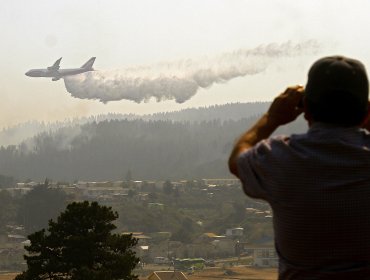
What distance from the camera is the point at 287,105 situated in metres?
4.08

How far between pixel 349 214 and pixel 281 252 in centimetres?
35

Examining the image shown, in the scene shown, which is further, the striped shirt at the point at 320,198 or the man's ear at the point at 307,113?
the man's ear at the point at 307,113

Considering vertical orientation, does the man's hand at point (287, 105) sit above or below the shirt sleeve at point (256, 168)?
above

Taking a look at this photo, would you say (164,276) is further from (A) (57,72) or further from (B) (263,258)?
(A) (57,72)

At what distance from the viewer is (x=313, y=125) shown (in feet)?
13.0

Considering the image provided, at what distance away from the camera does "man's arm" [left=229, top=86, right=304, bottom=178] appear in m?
4.06

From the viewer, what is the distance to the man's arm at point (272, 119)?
13.3 ft

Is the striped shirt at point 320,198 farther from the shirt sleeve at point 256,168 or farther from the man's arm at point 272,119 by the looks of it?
the man's arm at point 272,119

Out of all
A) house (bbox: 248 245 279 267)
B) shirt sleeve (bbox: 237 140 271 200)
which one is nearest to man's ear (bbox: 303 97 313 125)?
shirt sleeve (bbox: 237 140 271 200)

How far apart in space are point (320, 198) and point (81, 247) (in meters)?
38.0

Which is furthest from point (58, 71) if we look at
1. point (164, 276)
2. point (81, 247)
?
point (81, 247)

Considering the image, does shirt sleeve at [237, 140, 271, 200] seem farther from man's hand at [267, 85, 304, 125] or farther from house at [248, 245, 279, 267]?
house at [248, 245, 279, 267]

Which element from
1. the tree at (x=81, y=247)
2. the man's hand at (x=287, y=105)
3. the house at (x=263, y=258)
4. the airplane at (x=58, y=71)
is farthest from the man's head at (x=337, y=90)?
the airplane at (x=58, y=71)

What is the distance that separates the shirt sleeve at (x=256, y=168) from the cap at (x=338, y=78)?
1.02ft
